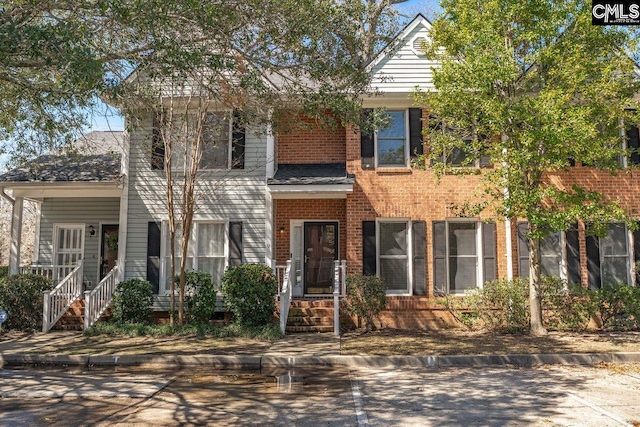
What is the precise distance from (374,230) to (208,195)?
431 cm

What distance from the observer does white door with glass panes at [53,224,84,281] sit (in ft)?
47.2

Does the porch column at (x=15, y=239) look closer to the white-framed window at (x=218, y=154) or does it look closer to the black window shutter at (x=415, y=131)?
the white-framed window at (x=218, y=154)

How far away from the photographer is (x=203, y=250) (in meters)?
12.6

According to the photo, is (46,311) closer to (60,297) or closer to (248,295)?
(60,297)

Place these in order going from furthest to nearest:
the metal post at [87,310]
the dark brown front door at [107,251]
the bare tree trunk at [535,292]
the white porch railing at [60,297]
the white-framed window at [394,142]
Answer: the dark brown front door at [107,251], the white-framed window at [394,142], the white porch railing at [60,297], the metal post at [87,310], the bare tree trunk at [535,292]

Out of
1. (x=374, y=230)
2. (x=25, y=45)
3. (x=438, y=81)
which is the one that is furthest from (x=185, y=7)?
(x=374, y=230)

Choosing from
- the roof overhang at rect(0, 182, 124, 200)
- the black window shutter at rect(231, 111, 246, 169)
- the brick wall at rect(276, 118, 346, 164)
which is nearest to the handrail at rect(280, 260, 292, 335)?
the black window shutter at rect(231, 111, 246, 169)

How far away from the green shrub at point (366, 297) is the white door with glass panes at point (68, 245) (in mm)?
8295

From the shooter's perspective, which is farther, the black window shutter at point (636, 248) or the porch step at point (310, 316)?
the black window shutter at point (636, 248)

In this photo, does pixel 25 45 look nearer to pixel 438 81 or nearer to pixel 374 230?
pixel 438 81

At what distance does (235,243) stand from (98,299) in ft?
11.4

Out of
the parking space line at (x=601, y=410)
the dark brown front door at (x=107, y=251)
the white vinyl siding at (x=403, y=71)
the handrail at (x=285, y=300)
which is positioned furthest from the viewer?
the dark brown front door at (x=107, y=251)

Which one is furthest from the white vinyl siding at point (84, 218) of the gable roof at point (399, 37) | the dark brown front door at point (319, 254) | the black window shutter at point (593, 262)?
the black window shutter at point (593, 262)

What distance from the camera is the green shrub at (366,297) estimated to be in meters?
11.1
